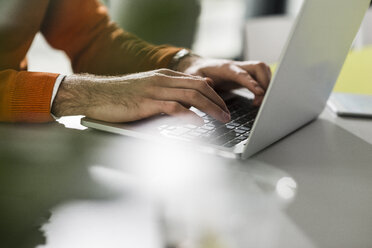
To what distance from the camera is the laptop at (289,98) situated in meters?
0.57

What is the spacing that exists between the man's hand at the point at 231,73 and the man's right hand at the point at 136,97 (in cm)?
15

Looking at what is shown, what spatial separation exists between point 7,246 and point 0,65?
0.29 m

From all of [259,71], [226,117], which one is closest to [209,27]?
[259,71]

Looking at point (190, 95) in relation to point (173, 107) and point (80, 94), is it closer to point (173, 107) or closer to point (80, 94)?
point (173, 107)

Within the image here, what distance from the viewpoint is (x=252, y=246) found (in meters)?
0.44

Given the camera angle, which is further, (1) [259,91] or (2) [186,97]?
(1) [259,91]

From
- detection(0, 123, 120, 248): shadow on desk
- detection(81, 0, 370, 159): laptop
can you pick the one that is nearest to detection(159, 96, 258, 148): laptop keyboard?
detection(81, 0, 370, 159): laptop

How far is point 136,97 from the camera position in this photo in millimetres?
654

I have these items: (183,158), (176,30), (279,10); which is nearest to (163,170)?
(183,158)

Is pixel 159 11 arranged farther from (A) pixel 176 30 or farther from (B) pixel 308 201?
(B) pixel 308 201

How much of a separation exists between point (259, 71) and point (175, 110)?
10.7 inches

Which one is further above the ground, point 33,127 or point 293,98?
point 293,98

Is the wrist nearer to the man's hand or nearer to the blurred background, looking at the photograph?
the blurred background

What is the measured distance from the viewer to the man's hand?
2.73 ft
